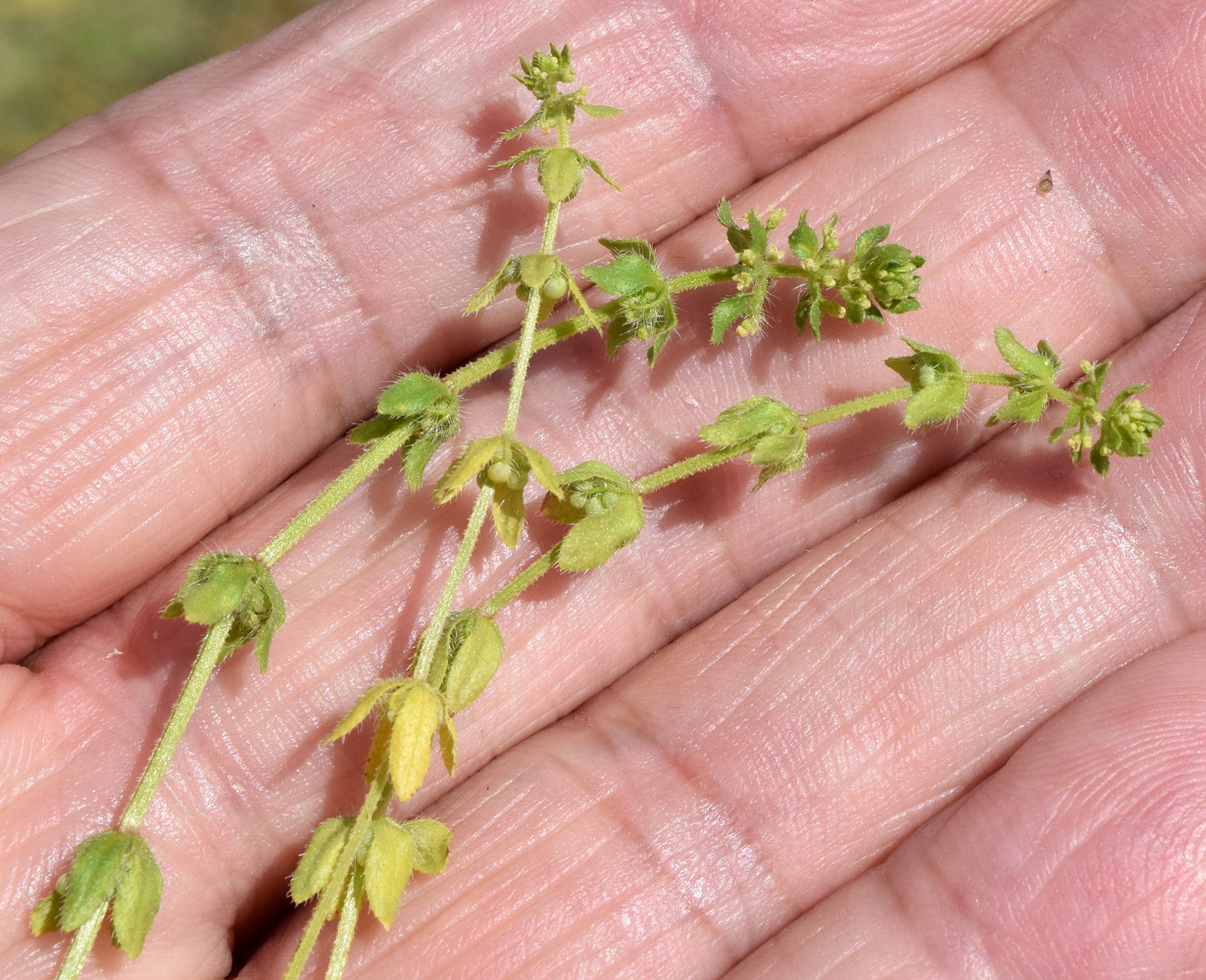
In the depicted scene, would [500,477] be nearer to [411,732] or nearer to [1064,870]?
[411,732]

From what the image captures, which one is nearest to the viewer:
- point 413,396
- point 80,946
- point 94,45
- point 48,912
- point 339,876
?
point 339,876

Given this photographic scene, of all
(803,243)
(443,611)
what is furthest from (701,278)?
(443,611)

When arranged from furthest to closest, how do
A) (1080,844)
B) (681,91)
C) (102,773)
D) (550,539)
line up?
1. (681,91)
2. (550,539)
3. (102,773)
4. (1080,844)

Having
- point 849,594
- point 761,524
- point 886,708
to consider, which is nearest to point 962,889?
point 886,708

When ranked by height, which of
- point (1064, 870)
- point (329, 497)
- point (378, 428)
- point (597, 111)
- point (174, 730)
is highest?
point (597, 111)

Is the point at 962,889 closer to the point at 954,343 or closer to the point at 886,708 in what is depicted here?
the point at 886,708

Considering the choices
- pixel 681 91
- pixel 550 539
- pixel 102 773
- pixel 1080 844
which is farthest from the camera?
pixel 681 91
